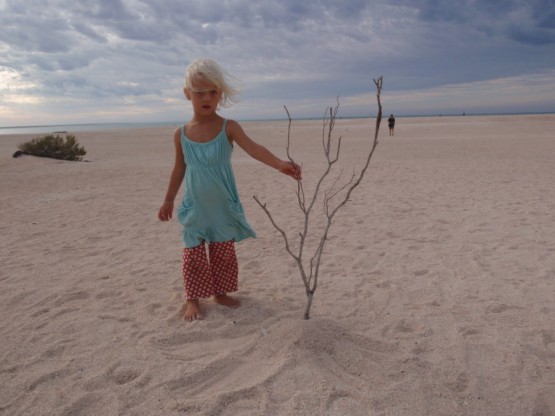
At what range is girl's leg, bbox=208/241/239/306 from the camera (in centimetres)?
308

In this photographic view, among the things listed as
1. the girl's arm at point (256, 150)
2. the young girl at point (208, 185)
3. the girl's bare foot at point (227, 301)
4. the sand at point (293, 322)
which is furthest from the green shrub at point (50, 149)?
the girl's arm at point (256, 150)

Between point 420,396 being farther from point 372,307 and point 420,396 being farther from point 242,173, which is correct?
point 242,173

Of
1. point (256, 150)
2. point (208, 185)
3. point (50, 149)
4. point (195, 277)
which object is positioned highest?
point (256, 150)

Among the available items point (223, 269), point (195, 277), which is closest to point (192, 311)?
point (195, 277)

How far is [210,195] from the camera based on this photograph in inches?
113

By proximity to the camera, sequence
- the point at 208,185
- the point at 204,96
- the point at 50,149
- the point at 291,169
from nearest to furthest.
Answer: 1. the point at 291,169
2. the point at 204,96
3. the point at 208,185
4. the point at 50,149

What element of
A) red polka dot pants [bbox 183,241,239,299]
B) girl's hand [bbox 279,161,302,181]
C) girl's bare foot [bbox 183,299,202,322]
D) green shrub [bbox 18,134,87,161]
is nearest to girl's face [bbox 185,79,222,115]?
girl's hand [bbox 279,161,302,181]

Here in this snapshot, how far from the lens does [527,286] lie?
11.3 feet

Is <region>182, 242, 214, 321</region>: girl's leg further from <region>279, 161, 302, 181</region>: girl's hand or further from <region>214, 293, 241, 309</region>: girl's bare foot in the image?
<region>279, 161, 302, 181</region>: girl's hand

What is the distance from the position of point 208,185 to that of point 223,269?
672mm

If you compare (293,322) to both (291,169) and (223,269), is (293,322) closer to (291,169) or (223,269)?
(223,269)

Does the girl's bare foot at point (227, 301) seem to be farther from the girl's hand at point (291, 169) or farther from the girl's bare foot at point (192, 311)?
the girl's hand at point (291, 169)

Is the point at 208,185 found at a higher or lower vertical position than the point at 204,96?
lower

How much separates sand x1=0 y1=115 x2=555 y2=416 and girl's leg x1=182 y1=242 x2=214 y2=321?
114 millimetres
